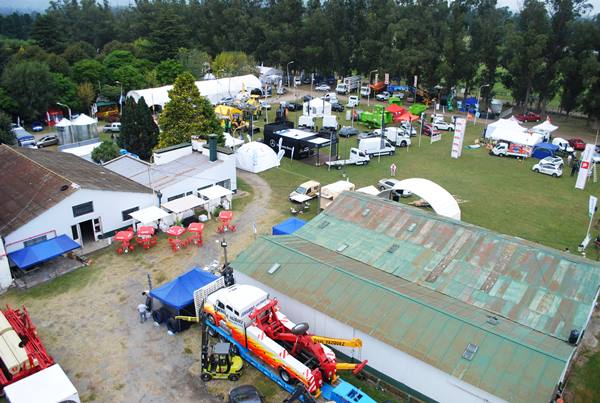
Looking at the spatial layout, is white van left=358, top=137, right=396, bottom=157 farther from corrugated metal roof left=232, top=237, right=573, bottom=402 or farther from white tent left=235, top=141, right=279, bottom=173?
corrugated metal roof left=232, top=237, right=573, bottom=402

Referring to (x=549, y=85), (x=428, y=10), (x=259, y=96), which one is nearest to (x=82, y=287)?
(x=259, y=96)

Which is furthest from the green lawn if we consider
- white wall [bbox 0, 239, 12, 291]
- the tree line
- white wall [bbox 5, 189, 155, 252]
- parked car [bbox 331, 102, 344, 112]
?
the tree line

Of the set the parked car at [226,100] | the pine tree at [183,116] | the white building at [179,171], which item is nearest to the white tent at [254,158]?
the pine tree at [183,116]

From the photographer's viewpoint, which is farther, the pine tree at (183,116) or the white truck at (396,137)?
the white truck at (396,137)

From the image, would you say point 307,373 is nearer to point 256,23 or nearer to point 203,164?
point 203,164

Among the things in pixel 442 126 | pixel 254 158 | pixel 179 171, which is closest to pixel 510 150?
pixel 442 126

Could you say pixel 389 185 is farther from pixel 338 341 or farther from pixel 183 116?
pixel 338 341

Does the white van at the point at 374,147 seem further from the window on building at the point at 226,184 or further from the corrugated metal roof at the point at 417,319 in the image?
the corrugated metal roof at the point at 417,319
